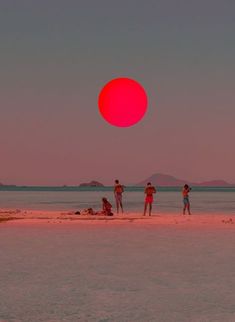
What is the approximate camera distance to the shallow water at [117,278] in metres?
9.90

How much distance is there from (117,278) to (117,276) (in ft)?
0.95

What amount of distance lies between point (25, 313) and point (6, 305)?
771 mm

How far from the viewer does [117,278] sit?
13.2 meters

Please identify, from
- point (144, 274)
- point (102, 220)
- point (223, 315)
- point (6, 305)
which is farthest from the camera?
point (102, 220)

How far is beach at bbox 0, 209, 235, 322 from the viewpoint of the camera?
32.7ft

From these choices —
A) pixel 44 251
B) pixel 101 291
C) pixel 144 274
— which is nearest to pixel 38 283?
pixel 101 291

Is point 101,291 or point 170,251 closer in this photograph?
point 101,291

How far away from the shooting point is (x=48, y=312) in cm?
984

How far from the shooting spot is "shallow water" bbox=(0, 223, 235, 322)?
390 inches

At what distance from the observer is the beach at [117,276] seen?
32.7 feet

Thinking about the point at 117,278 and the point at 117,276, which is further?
the point at 117,276

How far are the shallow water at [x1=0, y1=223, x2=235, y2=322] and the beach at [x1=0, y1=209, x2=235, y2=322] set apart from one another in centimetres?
2

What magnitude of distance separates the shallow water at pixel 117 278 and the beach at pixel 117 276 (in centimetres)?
2

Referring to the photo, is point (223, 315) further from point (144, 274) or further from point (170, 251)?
point (170, 251)
